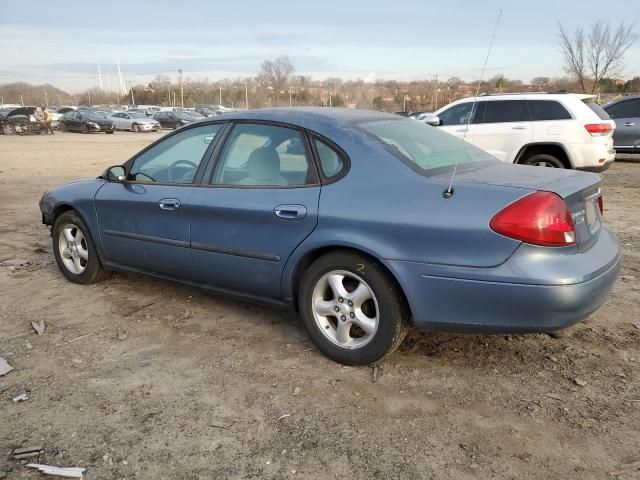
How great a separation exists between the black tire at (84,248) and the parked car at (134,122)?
106ft

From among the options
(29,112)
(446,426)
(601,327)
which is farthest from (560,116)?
(29,112)

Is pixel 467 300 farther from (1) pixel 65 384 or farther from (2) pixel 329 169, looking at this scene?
(1) pixel 65 384

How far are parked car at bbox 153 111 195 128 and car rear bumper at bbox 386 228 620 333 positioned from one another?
119ft

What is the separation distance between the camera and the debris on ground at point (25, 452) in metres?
2.52

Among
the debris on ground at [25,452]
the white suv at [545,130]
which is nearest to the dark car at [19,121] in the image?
the white suv at [545,130]

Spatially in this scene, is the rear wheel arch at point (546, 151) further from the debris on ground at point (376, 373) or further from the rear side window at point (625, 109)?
the debris on ground at point (376, 373)

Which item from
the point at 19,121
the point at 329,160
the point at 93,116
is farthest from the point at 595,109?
the point at 19,121

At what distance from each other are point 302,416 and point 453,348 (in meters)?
1.21

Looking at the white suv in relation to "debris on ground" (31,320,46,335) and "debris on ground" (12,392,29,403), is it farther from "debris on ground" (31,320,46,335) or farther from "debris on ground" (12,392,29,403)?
"debris on ground" (12,392,29,403)

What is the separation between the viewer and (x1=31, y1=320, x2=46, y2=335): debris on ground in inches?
155

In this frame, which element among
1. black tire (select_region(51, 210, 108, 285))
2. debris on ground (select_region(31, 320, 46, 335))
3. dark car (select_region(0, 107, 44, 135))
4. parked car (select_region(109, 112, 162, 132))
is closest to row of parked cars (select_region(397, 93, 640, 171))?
black tire (select_region(51, 210, 108, 285))

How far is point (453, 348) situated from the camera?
3555 millimetres

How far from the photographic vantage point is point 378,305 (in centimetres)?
311

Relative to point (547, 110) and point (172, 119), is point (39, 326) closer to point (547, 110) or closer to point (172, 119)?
point (547, 110)
